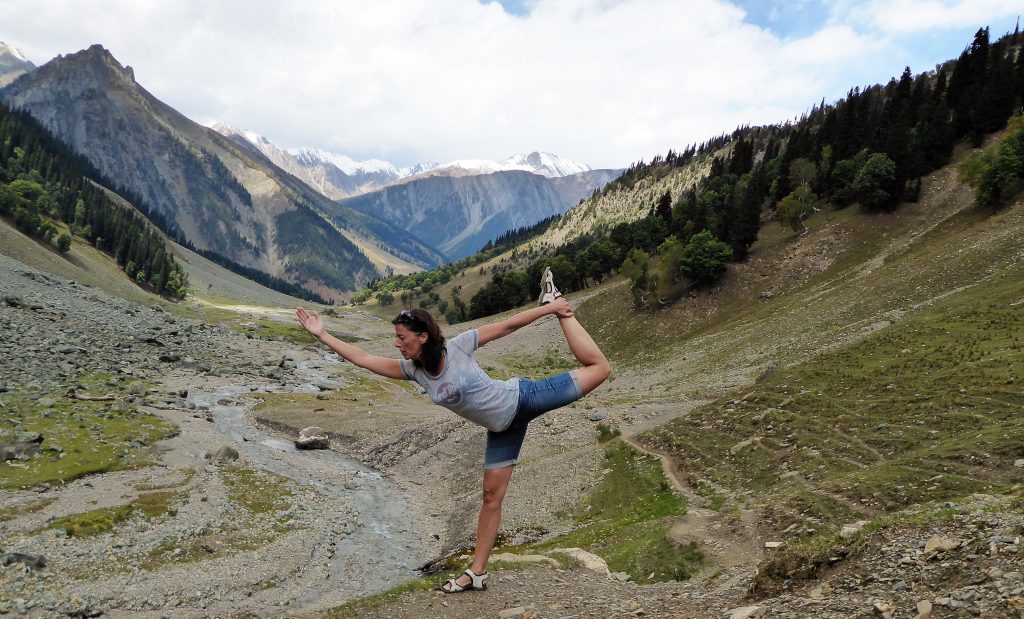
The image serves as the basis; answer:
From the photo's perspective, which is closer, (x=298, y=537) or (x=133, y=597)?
(x=133, y=597)

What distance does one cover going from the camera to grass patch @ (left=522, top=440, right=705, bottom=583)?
1762 centimetres

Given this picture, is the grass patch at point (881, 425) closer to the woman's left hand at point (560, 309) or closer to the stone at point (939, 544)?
the stone at point (939, 544)

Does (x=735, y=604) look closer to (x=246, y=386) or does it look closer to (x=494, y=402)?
(x=494, y=402)

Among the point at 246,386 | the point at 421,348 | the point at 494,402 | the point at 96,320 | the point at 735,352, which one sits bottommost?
the point at 735,352

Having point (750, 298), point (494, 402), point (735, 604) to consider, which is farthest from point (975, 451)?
point (750, 298)

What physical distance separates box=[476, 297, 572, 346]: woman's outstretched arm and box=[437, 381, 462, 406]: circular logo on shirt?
827mm

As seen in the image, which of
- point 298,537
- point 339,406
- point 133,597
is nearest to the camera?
point 133,597

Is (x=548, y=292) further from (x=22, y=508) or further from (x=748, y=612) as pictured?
(x=22, y=508)

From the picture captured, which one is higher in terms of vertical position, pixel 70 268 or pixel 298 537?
pixel 70 268

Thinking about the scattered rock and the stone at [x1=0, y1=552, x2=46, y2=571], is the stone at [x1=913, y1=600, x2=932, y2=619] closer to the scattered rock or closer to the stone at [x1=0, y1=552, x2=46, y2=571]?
the scattered rock

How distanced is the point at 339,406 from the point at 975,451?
5784cm

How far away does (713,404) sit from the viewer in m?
35.2

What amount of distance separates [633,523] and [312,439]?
35745 millimetres

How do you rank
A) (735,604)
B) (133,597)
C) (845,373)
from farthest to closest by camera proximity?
(845,373) < (133,597) < (735,604)
